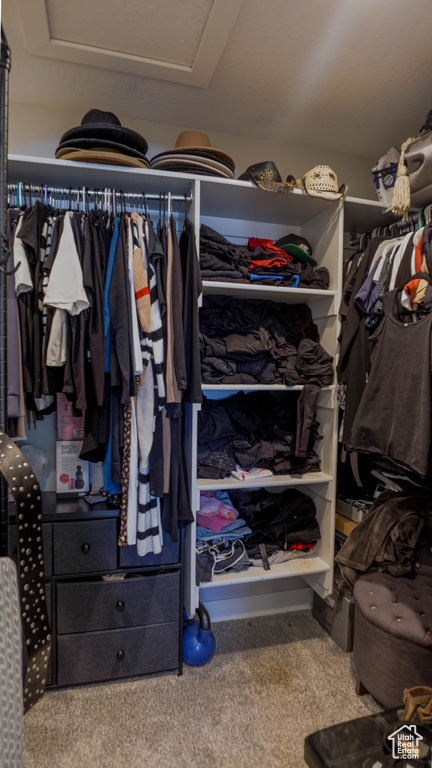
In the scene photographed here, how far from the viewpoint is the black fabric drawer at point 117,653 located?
171 centimetres

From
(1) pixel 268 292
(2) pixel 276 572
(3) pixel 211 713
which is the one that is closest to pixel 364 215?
(1) pixel 268 292

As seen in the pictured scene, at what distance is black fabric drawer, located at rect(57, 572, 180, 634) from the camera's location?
1697 millimetres

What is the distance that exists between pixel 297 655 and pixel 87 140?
252 cm

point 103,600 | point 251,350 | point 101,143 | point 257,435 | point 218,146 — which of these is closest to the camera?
point 101,143

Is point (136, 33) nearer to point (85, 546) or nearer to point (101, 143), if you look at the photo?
point (101, 143)

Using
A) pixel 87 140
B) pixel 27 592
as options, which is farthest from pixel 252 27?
pixel 27 592

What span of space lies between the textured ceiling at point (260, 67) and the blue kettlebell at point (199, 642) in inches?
96.0

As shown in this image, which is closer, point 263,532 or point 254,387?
point 254,387

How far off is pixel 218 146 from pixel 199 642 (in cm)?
258

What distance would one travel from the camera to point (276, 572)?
77.5 inches

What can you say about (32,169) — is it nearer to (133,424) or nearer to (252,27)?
(252,27)

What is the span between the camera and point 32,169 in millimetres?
1639

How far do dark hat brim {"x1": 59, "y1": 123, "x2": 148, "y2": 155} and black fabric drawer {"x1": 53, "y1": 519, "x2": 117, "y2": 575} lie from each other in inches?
62.4

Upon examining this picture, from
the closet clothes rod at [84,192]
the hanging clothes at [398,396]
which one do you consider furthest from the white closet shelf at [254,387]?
the closet clothes rod at [84,192]
